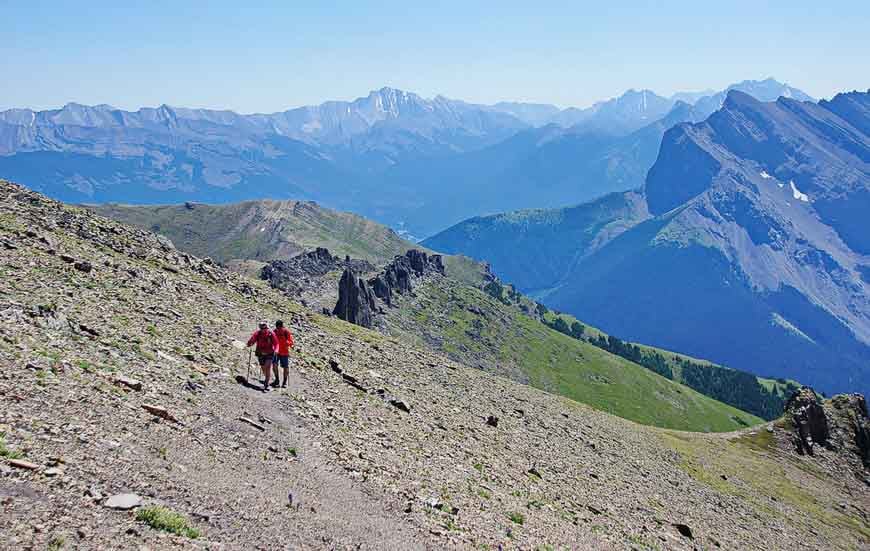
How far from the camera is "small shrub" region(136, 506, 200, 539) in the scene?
695 inches

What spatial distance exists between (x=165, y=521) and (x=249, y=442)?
26.0 ft

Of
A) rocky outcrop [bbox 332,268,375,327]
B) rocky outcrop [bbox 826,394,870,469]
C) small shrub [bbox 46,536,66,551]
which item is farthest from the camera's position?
rocky outcrop [bbox 332,268,375,327]

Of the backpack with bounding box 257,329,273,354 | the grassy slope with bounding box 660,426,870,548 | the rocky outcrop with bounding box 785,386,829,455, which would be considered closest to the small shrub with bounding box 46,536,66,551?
the backpack with bounding box 257,329,273,354

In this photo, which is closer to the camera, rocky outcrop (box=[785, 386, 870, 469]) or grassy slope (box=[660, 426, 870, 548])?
grassy slope (box=[660, 426, 870, 548])

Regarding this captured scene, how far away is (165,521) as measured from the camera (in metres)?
17.8

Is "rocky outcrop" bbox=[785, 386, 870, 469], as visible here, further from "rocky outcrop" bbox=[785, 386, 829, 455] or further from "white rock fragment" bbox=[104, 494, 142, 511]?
"white rock fragment" bbox=[104, 494, 142, 511]

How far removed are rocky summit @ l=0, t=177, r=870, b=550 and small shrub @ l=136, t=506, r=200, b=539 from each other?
62mm

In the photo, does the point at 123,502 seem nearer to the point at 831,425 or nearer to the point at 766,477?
the point at 766,477

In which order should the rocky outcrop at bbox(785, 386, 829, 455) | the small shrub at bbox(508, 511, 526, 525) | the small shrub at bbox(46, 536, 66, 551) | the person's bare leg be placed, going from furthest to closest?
the rocky outcrop at bbox(785, 386, 829, 455)
the person's bare leg
the small shrub at bbox(508, 511, 526, 525)
the small shrub at bbox(46, 536, 66, 551)

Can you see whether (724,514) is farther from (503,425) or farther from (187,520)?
(187,520)

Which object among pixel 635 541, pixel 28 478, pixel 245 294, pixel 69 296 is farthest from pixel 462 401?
pixel 28 478

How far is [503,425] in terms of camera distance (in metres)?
47.3

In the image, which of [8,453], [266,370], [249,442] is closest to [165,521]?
[8,453]

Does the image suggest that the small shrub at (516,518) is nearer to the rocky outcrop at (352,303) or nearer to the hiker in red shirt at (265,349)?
the hiker in red shirt at (265,349)
